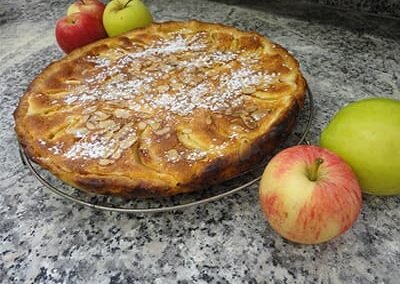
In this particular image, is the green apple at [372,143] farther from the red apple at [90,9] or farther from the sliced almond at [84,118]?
the red apple at [90,9]

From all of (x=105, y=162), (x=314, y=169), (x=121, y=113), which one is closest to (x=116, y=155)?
(x=105, y=162)

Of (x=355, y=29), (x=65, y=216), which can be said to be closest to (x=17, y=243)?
(x=65, y=216)

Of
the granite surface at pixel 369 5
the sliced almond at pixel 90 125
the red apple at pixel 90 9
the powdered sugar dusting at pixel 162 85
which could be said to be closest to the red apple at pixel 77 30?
the red apple at pixel 90 9

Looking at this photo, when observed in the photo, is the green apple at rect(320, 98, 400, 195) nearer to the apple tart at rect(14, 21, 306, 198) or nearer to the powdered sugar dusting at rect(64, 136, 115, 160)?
the apple tart at rect(14, 21, 306, 198)

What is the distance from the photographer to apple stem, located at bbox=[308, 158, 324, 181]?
594 millimetres

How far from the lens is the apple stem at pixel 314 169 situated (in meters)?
0.59

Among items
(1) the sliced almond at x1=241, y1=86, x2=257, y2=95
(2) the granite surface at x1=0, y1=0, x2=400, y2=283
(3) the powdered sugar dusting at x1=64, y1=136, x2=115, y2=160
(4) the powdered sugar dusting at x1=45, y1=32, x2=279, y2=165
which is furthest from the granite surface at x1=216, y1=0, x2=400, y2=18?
(3) the powdered sugar dusting at x1=64, y1=136, x2=115, y2=160

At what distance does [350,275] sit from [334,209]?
121 mm

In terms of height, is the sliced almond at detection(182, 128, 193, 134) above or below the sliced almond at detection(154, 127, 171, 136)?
below

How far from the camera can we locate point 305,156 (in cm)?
63

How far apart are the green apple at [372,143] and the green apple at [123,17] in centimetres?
69

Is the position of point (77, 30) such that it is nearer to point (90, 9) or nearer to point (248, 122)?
point (90, 9)

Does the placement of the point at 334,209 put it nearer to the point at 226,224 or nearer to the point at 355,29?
the point at 226,224

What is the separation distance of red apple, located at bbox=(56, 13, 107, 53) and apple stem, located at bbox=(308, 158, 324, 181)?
81 cm
